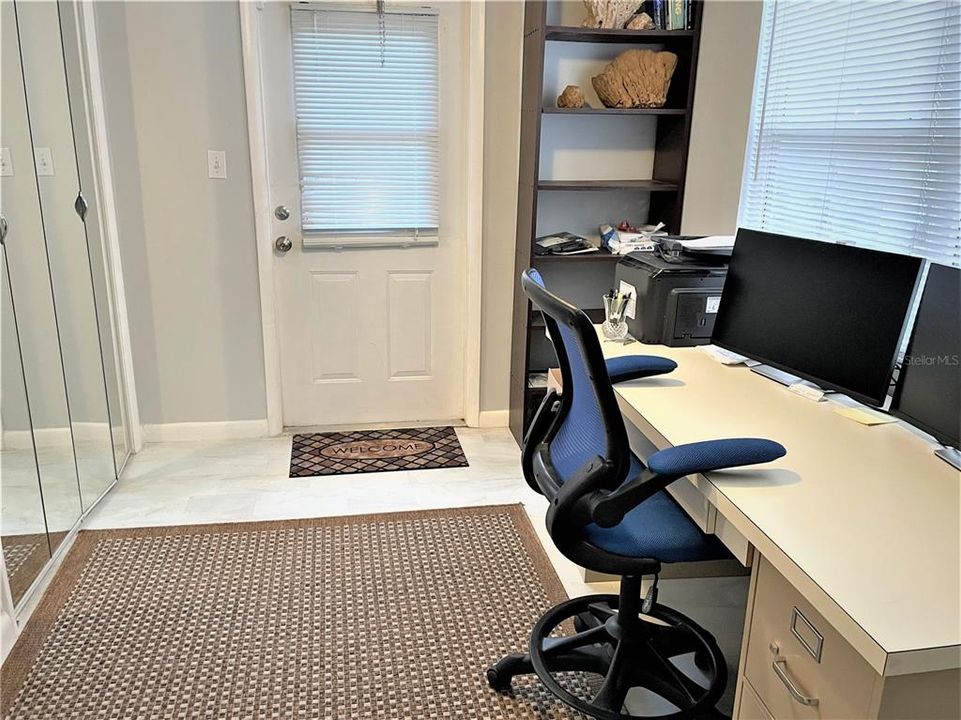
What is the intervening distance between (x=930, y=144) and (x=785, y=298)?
713mm

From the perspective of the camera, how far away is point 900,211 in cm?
233

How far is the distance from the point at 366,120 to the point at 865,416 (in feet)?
7.72

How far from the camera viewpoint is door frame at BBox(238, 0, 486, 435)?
3.11 m

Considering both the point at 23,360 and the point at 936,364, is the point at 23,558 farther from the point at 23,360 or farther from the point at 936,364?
the point at 936,364

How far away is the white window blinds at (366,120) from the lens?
10.4 feet

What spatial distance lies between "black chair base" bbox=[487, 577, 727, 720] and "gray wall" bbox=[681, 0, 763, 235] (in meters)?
1.83

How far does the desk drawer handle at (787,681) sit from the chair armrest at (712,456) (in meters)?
0.33

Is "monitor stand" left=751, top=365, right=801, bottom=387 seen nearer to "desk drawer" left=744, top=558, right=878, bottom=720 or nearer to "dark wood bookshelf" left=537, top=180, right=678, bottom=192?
"desk drawer" left=744, top=558, right=878, bottom=720

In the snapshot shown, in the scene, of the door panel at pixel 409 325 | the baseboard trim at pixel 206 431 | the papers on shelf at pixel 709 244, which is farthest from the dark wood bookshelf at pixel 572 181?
the baseboard trim at pixel 206 431

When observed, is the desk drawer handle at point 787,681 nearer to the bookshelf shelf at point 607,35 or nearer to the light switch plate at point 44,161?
the bookshelf shelf at point 607,35

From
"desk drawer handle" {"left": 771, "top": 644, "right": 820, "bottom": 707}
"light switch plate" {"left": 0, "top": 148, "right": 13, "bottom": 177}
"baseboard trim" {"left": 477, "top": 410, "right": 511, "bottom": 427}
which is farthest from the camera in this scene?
"baseboard trim" {"left": 477, "top": 410, "right": 511, "bottom": 427}

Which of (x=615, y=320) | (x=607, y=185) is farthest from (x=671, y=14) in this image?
(x=615, y=320)

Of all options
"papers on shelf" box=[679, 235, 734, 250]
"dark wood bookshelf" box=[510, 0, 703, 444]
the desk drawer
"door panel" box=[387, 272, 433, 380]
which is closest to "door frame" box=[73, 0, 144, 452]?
"door panel" box=[387, 272, 433, 380]

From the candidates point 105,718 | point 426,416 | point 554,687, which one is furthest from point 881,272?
point 426,416
